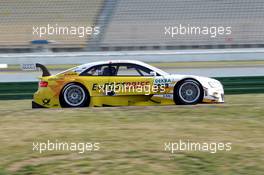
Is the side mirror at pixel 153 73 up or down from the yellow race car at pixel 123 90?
up

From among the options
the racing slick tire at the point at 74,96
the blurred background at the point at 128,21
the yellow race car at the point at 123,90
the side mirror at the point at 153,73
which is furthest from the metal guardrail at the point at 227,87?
the blurred background at the point at 128,21

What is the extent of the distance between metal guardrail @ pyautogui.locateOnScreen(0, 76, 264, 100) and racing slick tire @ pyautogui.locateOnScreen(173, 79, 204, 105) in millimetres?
3460

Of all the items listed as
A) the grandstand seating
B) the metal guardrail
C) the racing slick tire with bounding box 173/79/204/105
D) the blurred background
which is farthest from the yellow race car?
the grandstand seating

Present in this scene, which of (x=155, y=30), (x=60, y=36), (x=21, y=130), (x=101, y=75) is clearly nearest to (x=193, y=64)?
(x=155, y=30)

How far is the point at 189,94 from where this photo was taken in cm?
992

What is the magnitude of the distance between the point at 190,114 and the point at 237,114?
2.48ft

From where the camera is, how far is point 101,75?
1016 cm

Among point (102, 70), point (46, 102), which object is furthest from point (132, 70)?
point (46, 102)

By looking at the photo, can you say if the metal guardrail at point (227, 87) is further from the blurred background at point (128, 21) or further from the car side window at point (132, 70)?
the blurred background at point (128, 21)

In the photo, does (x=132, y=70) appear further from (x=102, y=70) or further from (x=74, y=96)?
(x=74, y=96)

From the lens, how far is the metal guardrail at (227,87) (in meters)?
12.9

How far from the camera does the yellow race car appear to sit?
991cm

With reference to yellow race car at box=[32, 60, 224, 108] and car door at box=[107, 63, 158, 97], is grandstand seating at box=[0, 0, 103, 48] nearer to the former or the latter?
yellow race car at box=[32, 60, 224, 108]

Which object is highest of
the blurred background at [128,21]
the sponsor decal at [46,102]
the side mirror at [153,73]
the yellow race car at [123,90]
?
the blurred background at [128,21]
